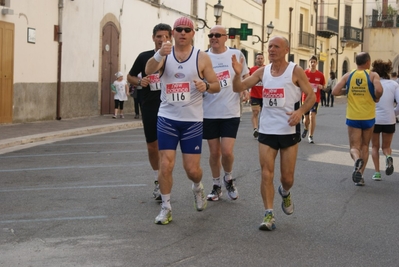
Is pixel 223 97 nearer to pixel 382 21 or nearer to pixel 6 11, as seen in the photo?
pixel 6 11

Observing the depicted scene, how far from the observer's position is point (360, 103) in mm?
10641

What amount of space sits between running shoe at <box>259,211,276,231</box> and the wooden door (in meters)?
13.4

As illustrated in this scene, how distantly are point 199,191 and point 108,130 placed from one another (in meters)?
13.0

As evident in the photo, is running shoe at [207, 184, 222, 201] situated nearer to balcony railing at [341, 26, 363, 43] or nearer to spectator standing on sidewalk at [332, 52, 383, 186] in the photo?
spectator standing on sidewalk at [332, 52, 383, 186]

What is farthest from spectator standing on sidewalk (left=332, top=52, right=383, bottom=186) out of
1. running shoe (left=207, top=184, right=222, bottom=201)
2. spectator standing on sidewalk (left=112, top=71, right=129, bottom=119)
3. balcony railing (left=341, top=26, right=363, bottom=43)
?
balcony railing (left=341, top=26, right=363, bottom=43)

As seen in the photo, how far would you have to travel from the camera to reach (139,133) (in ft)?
64.8

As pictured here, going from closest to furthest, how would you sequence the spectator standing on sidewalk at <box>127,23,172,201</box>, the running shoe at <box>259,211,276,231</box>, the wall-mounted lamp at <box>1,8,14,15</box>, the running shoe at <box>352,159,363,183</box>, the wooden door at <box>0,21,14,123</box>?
the running shoe at <box>259,211,276,231</box> < the spectator standing on sidewalk at <box>127,23,172,201</box> < the running shoe at <box>352,159,363,183</box> < the wall-mounted lamp at <box>1,8,14,15</box> < the wooden door at <box>0,21,14,123</box>

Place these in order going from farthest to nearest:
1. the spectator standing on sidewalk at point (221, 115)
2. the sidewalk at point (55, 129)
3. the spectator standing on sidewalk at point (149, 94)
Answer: the sidewalk at point (55, 129) < the spectator standing on sidewalk at point (221, 115) < the spectator standing on sidewalk at point (149, 94)

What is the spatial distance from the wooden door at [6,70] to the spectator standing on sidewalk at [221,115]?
1171cm

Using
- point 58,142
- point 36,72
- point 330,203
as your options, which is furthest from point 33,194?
point 36,72

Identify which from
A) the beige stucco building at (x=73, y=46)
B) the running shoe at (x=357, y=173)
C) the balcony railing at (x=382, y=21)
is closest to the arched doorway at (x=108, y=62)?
the beige stucco building at (x=73, y=46)

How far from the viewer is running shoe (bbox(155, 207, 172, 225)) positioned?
7.52m

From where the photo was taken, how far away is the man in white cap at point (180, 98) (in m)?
7.55

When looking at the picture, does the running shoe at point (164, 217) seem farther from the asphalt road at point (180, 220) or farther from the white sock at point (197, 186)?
the white sock at point (197, 186)
